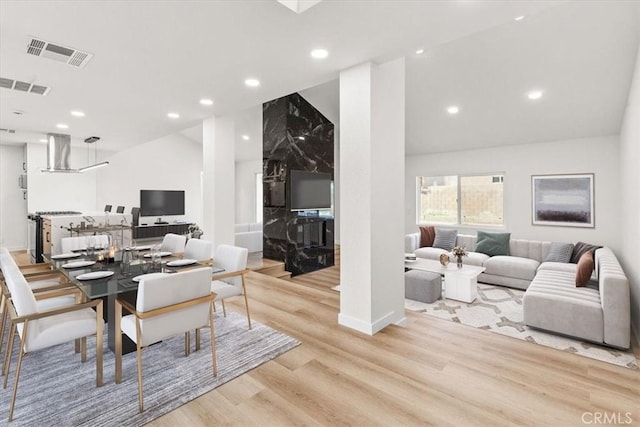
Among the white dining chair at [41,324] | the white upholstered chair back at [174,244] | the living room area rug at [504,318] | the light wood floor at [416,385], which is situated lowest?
the living room area rug at [504,318]

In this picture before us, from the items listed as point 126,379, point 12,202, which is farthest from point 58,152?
point 126,379

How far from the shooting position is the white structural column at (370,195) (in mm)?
2936

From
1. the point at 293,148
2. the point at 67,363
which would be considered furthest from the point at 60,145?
the point at 67,363

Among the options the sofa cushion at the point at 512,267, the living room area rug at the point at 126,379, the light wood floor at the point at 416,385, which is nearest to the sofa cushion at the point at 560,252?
the sofa cushion at the point at 512,267

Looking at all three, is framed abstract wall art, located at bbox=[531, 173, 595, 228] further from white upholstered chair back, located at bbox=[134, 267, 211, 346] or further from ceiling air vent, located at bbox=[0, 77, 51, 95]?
ceiling air vent, located at bbox=[0, 77, 51, 95]

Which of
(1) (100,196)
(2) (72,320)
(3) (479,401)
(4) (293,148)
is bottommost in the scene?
(3) (479,401)

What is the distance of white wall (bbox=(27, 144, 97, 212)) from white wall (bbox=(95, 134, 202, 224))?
1.29ft

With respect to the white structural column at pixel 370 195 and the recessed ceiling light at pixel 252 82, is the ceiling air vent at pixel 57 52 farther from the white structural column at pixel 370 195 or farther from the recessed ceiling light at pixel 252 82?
the white structural column at pixel 370 195

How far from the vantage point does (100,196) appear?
8.80m

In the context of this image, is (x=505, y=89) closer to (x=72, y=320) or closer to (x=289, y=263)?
(x=289, y=263)

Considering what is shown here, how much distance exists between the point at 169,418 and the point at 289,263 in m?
4.14

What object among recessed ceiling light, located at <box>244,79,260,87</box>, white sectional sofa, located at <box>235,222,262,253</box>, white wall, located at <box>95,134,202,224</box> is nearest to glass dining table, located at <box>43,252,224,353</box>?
recessed ceiling light, located at <box>244,79,260,87</box>

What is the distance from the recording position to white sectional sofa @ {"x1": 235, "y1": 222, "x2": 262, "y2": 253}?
273 inches

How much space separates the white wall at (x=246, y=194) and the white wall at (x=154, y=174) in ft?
4.86
